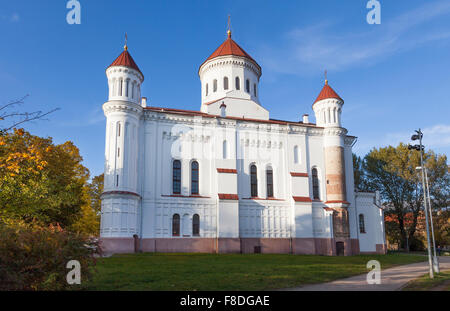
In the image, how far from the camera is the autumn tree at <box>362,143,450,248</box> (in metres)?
50.3

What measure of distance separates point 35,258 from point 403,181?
52.9 m

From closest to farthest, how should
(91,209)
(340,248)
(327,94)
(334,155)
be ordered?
(340,248) < (334,155) < (327,94) < (91,209)

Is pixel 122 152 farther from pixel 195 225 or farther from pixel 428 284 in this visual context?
pixel 428 284

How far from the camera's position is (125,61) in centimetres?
3219

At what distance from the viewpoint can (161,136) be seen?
33.1 metres

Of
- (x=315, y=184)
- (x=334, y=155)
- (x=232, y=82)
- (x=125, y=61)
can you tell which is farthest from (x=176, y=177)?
(x=334, y=155)

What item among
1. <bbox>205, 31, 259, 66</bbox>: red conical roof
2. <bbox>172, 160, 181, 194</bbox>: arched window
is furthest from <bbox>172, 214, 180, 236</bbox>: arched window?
<bbox>205, 31, 259, 66</bbox>: red conical roof

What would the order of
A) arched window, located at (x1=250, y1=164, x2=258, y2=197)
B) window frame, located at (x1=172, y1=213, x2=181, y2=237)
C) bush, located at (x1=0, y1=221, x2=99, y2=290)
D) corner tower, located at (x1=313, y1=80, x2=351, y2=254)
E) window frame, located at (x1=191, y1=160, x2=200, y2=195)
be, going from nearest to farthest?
bush, located at (x1=0, y1=221, x2=99, y2=290), window frame, located at (x1=172, y1=213, x2=181, y2=237), window frame, located at (x1=191, y1=160, x2=200, y2=195), arched window, located at (x1=250, y1=164, x2=258, y2=197), corner tower, located at (x1=313, y1=80, x2=351, y2=254)

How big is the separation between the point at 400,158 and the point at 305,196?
24.3 meters

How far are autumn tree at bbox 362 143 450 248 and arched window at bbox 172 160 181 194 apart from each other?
1334 inches

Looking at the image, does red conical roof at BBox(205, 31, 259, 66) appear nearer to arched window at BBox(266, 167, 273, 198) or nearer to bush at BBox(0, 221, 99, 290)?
arched window at BBox(266, 167, 273, 198)

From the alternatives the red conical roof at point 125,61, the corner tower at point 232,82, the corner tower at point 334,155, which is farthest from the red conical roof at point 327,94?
the red conical roof at point 125,61

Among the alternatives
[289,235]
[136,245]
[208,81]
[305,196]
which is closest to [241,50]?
[208,81]

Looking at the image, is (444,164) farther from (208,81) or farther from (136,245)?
(136,245)
